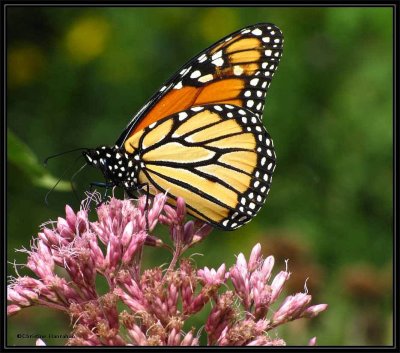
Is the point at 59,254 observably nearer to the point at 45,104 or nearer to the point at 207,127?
the point at 207,127

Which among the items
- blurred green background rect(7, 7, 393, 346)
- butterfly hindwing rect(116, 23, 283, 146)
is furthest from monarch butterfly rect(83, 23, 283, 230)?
blurred green background rect(7, 7, 393, 346)

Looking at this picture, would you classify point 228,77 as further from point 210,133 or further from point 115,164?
point 115,164

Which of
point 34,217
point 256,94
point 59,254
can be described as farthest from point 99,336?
point 34,217

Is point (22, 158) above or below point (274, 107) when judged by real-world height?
below

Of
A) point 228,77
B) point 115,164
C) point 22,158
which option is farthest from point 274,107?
point 22,158

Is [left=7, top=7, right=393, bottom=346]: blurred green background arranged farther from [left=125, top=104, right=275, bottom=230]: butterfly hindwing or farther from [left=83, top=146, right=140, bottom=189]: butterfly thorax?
[left=83, top=146, right=140, bottom=189]: butterfly thorax
